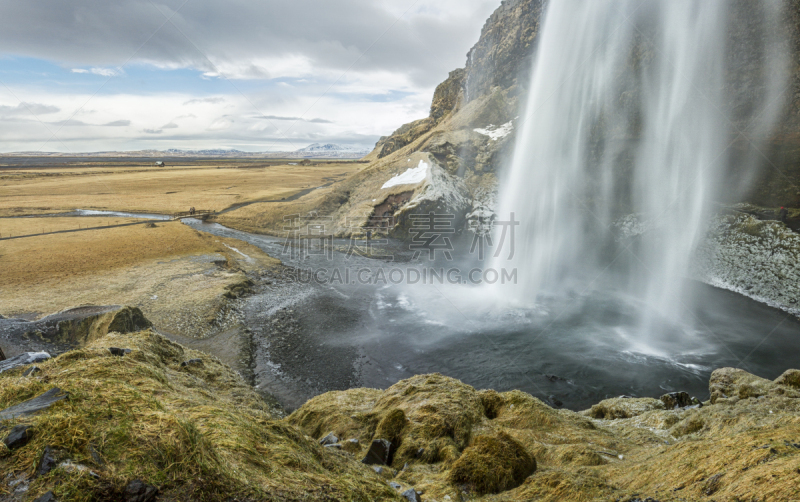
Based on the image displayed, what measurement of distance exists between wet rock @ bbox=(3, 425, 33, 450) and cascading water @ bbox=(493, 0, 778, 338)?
20610mm

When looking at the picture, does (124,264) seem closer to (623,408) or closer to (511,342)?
(511,342)

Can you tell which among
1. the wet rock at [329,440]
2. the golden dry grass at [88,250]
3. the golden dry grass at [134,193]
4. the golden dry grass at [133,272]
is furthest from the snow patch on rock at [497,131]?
the wet rock at [329,440]

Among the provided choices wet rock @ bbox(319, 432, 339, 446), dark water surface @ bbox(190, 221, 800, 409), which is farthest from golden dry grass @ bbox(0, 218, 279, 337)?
wet rock @ bbox(319, 432, 339, 446)

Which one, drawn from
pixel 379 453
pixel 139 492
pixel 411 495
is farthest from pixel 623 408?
pixel 139 492

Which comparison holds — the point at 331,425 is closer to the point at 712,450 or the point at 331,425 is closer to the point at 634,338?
the point at 712,450

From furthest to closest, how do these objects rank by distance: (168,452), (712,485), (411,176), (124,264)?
(411,176), (124,264), (712,485), (168,452)

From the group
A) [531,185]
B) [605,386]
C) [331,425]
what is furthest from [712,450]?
[531,185]

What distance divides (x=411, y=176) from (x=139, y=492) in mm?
37135

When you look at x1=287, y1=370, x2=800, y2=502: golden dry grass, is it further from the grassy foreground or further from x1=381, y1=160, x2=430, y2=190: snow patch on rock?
x1=381, y1=160, x2=430, y2=190: snow patch on rock

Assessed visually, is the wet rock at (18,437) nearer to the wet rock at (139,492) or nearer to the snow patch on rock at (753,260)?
the wet rock at (139,492)

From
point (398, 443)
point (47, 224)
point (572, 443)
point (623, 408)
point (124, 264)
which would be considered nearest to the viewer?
point (398, 443)

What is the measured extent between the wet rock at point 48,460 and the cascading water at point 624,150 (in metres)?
20.5

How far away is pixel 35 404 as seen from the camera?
3.74 metres

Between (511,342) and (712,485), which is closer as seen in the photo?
(712,485)
